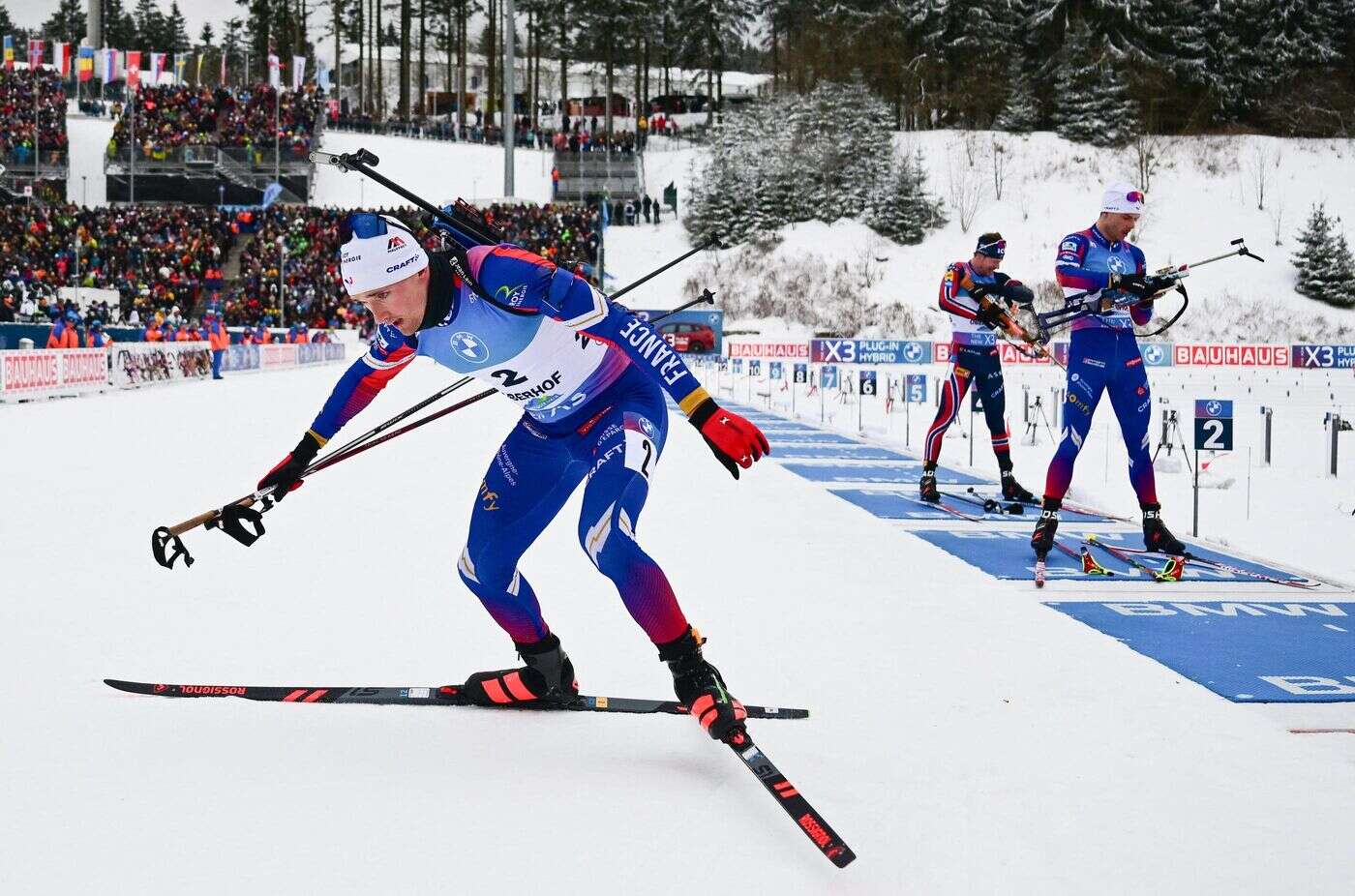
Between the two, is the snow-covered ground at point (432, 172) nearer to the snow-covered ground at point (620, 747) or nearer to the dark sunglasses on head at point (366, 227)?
the snow-covered ground at point (620, 747)

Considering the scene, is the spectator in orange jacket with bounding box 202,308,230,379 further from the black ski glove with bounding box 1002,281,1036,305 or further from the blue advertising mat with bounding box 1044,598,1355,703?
the blue advertising mat with bounding box 1044,598,1355,703

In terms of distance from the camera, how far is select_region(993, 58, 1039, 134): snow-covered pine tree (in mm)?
59062

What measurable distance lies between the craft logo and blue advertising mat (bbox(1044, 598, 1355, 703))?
3.01 meters

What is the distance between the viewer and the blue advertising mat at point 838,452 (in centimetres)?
1383

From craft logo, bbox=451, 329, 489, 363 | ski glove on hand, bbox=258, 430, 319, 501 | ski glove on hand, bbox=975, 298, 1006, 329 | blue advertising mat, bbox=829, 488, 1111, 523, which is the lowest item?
blue advertising mat, bbox=829, 488, 1111, 523

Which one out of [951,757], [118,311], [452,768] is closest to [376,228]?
[452,768]

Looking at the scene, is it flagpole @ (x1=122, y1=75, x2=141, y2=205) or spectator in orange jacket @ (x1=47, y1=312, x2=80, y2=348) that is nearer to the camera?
spectator in orange jacket @ (x1=47, y1=312, x2=80, y2=348)

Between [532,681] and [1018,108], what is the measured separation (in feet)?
198

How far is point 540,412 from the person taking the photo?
4.12 m

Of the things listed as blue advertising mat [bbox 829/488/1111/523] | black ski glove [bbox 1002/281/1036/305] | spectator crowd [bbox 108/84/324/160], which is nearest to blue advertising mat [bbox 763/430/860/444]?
blue advertising mat [bbox 829/488/1111/523]

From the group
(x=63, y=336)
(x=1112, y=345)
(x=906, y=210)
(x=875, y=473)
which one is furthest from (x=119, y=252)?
(x=1112, y=345)

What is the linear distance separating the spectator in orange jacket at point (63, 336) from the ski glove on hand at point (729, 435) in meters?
23.4

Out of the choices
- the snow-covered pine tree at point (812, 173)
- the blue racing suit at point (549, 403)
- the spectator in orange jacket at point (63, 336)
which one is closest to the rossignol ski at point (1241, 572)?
the blue racing suit at point (549, 403)

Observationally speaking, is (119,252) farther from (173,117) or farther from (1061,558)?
(1061,558)
